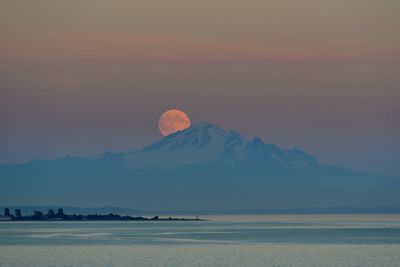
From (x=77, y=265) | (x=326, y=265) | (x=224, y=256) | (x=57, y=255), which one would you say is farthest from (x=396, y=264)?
(x=57, y=255)

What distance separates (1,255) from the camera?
10856 cm

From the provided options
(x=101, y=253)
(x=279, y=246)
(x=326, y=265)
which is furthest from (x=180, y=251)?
(x=326, y=265)

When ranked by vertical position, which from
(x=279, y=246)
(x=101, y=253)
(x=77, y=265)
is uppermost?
(x=279, y=246)

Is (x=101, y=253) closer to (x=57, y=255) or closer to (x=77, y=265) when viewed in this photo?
(x=57, y=255)

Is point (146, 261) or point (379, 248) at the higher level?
point (379, 248)

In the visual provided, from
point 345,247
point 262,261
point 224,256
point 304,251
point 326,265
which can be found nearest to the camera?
point 326,265

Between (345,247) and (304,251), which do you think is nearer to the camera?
(304,251)

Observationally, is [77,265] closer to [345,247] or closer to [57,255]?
[57,255]

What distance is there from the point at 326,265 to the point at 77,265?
62.9ft

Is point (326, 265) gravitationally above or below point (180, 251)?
below

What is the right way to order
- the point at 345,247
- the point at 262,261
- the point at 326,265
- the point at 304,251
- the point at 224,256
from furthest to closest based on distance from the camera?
the point at 345,247 → the point at 304,251 → the point at 224,256 → the point at 262,261 → the point at 326,265

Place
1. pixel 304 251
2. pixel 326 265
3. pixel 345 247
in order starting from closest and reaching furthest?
pixel 326 265 < pixel 304 251 < pixel 345 247

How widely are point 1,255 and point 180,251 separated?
1705 cm

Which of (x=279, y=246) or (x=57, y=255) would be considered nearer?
(x=57, y=255)
